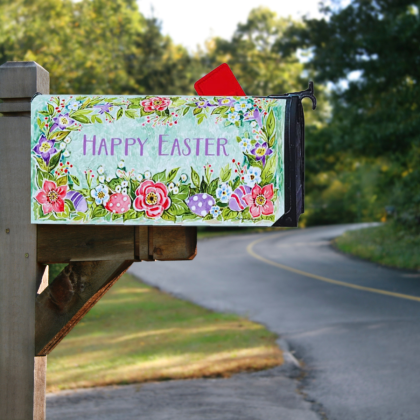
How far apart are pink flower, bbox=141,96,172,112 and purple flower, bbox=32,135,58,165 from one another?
0.48m

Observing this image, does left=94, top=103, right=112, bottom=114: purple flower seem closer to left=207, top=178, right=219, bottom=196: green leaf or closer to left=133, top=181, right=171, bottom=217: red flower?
left=133, top=181, right=171, bottom=217: red flower

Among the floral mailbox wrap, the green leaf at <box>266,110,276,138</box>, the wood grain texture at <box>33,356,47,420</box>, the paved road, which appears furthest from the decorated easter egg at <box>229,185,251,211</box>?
the paved road

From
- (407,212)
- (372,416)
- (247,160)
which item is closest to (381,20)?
(407,212)

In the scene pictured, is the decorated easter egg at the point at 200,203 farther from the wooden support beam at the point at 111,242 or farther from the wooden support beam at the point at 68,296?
the wooden support beam at the point at 68,296

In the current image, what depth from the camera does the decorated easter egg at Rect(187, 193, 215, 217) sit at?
2.57 m

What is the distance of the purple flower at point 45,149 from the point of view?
2.60m

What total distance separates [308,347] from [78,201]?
6231 mm

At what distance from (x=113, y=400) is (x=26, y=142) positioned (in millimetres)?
3926

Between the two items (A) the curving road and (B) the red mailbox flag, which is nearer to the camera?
(B) the red mailbox flag

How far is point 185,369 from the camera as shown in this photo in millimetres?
6879

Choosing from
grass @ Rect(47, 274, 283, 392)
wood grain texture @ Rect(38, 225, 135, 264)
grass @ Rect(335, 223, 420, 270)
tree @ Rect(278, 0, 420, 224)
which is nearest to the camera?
wood grain texture @ Rect(38, 225, 135, 264)

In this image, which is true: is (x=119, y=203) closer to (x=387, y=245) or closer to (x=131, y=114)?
(x=131, y=114)

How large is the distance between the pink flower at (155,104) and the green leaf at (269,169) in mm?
544

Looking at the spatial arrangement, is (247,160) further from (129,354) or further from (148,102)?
(129,354)
